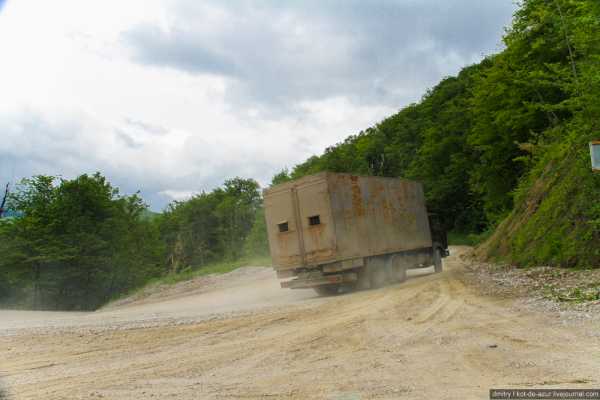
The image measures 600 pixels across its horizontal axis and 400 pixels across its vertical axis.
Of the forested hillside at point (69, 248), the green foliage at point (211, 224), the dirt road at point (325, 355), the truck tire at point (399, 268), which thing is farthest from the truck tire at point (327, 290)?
the green foliage at point (211, 224)

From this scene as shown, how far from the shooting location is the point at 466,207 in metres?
53.2

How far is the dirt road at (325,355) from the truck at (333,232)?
444cm

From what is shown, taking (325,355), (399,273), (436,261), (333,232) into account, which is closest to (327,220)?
(333,232)

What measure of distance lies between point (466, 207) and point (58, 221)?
37637 mm

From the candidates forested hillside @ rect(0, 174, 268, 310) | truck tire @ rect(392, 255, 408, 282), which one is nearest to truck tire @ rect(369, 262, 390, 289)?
truck tire @ rect(392, 255, 408, 282)

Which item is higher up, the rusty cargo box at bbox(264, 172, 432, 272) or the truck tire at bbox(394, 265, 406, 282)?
the rusty cargo box at bbox(264, 172, 432, 272)

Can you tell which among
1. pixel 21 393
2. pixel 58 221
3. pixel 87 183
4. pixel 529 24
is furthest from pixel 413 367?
pixel 87 183

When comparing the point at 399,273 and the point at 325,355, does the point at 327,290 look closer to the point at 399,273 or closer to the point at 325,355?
the point at 399,273

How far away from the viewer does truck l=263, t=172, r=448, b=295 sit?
16016mm

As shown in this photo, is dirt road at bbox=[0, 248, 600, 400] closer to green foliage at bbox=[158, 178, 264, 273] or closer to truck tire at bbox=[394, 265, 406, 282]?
truck tire at bbox=[394, 265, 406, 282]

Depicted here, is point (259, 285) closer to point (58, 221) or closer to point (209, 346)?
point (209, 346)

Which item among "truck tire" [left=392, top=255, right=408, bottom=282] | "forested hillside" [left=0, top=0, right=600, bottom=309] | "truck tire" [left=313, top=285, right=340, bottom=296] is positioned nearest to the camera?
"forested hillside" [left=0, top=0, right=600, bottom=309]

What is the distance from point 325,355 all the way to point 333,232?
30.0 ft

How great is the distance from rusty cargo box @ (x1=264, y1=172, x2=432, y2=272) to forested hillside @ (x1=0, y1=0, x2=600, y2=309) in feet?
16.4
